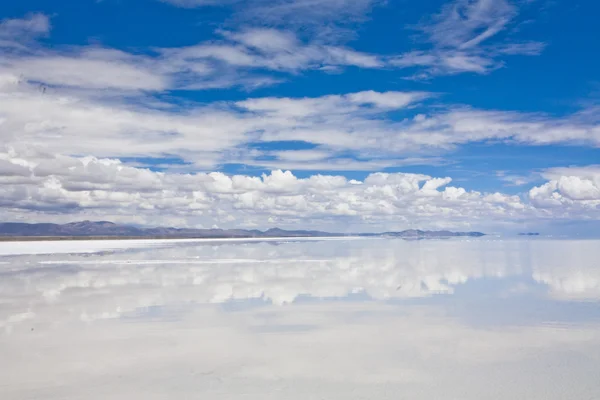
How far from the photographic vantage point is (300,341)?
1359 centimetres

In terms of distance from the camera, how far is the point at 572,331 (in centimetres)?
1449

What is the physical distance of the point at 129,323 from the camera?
15695 millimetres

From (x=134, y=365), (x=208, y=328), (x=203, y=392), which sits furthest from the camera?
(x=208, y=328)

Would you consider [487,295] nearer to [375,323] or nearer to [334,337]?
[375,323]

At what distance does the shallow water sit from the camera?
9.78 metres

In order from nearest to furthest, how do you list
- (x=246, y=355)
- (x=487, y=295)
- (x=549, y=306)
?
(x=246, y=355), (x=549, y=306), (x=487, y=295)

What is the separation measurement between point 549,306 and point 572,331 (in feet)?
14.7

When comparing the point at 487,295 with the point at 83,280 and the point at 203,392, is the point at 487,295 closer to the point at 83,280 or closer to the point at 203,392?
the point at 203,392

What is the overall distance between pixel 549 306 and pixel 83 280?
22.0m

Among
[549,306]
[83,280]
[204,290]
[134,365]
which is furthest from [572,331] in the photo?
[83,280]

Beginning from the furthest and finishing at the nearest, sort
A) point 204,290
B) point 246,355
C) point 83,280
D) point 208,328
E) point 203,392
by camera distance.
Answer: point 83,280 → point 204,290 → point 208,328 → point 246,355 → point 203,392

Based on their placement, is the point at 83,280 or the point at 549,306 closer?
the point at 549,306

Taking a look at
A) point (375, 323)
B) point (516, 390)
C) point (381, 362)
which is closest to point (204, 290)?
point (375, 323)

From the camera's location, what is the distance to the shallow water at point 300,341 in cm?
978
